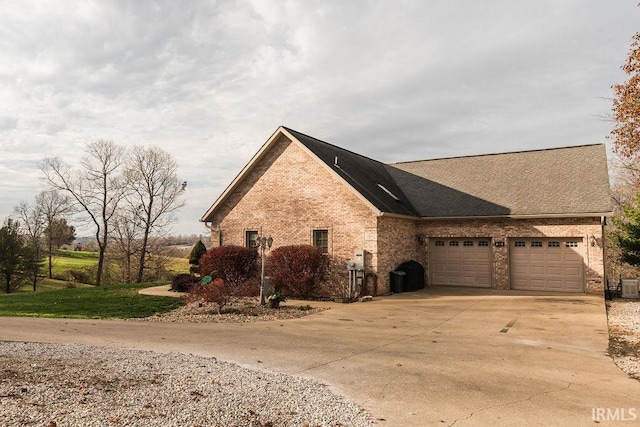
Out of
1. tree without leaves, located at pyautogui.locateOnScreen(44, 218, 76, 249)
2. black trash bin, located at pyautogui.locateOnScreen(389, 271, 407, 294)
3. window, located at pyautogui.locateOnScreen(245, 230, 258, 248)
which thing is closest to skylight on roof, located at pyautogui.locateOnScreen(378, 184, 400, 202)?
black trash bin, located at pyautogui.locateOnScreen(389, 271, 407, 294)

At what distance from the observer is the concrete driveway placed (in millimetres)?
5465

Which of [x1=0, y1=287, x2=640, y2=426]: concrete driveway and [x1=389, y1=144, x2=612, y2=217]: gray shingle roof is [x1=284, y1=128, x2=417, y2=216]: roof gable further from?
[x1=0, y1=287, x2=640, y2=426]: concrete driveway

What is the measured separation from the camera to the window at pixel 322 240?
62.0ft

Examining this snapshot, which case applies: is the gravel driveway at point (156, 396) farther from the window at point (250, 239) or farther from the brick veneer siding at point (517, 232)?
the brick veneer siding at point (517, 232)

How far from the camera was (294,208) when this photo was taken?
19.7 m

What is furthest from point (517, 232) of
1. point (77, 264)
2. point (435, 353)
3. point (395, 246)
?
point (77, 264)

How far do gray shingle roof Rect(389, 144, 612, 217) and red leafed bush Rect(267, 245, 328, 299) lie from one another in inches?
258

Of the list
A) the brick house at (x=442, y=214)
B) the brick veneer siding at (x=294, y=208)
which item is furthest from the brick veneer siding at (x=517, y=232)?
the brick veneer siding at (x=294, y=208)

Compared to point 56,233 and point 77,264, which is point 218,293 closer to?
point 56,233

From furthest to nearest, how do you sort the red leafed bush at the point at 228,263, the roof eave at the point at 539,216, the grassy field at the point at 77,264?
the grassy field at the point at 77,264, the red leafed bush at the point at 228,263, the roof eave at the point at 539,216

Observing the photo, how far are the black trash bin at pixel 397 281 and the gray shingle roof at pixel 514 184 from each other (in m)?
4.05

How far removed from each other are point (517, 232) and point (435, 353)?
506 inches

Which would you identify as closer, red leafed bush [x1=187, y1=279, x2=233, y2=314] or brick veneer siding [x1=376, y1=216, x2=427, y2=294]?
red leafed bush [x1=187, y1=279, x2=233, y2=314]

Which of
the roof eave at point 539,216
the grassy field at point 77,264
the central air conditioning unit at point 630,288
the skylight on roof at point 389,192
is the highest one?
the skylight on roof at point 389,192
